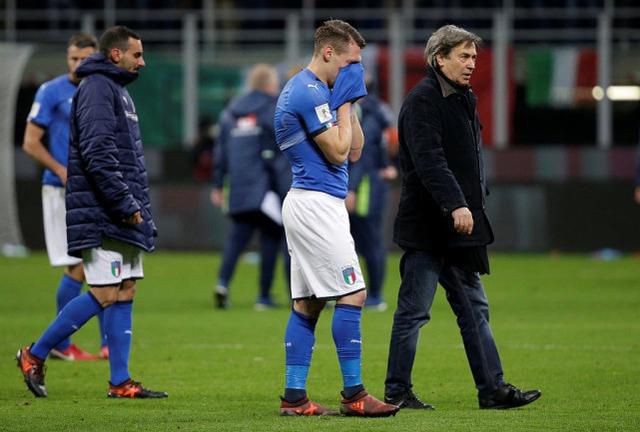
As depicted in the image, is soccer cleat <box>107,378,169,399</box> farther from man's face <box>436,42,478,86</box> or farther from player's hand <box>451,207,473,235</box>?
man's face <box>436,42,478,86</box>

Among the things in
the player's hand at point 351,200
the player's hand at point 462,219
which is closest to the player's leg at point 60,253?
the player's hand at point 462,219

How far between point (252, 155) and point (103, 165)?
685cm

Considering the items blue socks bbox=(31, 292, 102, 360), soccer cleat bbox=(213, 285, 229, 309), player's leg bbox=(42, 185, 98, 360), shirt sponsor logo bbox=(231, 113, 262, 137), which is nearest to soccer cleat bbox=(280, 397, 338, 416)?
blue socks bbox=(31, 292, 102, 360)

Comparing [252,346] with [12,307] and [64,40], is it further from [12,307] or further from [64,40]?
[64,40]

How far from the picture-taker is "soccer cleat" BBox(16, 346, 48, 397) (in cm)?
902

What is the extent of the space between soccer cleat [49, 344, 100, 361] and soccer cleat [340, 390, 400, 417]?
3.68 meters

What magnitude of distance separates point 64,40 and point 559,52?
7.78 m

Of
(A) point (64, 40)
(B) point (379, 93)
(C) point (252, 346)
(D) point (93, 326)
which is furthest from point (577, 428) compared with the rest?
(A) point (64, 40)

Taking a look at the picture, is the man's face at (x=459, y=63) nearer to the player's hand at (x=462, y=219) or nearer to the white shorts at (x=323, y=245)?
the player's hand at (x=462, y=219)

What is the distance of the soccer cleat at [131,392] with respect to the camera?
8938mm

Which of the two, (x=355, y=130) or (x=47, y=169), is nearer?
(x=355, y=130)

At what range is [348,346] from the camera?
7.93m

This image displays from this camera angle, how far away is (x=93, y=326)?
13.8 metres

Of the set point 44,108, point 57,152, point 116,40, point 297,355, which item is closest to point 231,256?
point 57,152
